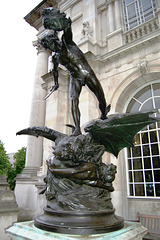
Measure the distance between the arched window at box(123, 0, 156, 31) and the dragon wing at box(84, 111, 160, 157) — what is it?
8346 millimetres

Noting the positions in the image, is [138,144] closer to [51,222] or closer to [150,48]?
[150,48]

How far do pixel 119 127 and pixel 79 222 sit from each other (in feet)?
A: 4.16

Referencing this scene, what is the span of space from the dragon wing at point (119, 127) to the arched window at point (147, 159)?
181 inches

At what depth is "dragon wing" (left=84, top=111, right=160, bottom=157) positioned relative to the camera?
2336mm

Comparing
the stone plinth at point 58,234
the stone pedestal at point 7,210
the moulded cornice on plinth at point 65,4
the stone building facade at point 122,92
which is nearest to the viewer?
the stone plinth at point 58,234

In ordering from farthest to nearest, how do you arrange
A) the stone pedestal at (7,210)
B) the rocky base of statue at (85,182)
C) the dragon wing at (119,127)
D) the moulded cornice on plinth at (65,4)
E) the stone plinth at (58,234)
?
the moulded cornice on plinth at (65,4) → the stone pedestal at (7,210) → the dragon wing at (119,127) → the rocky base of statue at (85,182) → the stone plinth at (58,234)

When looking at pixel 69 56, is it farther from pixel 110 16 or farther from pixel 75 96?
pixel 110 16

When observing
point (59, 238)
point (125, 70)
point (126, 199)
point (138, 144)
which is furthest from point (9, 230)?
point (125, 70)

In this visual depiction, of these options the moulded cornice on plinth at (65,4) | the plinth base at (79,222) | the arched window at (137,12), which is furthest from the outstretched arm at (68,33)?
the moulded cornice on plinth at (65,4)

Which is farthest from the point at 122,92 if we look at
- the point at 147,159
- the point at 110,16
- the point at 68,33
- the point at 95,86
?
the point at 68,33

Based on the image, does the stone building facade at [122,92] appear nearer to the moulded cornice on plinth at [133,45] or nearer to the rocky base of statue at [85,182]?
the moulded cornice on plinth at [133,45]

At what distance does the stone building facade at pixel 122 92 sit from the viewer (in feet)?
22.4

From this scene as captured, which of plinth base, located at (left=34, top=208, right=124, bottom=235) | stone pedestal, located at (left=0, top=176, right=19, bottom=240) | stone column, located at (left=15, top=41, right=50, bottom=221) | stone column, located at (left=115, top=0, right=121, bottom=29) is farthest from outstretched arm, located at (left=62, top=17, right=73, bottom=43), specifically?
stone column, located at (left=115, top=0, right=121, bottom=29)

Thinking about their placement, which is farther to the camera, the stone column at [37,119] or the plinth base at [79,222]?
Result: the stone column at [37,119]
